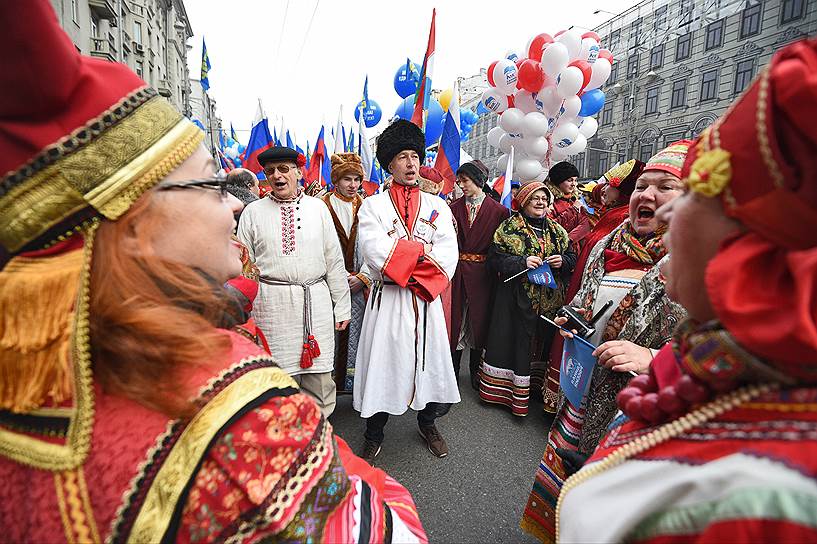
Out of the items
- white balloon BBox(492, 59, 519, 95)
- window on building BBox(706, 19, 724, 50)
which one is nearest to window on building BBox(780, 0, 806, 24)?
window on building BBox(706, 19, 724, 50)

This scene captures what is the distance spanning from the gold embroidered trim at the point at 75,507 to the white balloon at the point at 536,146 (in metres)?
7.12

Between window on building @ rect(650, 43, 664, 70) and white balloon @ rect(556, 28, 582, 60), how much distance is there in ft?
56.5

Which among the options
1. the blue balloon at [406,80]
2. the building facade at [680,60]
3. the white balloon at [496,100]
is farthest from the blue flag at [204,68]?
the building facade at [680,60]

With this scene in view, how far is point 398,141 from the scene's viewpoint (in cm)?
317

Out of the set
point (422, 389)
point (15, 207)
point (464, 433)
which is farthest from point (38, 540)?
point (464, 433)

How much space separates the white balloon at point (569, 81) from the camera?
6.43 metres

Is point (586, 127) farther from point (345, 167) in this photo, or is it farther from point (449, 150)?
point (345, 167)

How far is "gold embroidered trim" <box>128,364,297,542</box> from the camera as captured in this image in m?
0.68

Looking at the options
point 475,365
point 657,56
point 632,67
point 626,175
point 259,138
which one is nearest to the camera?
point 626,175

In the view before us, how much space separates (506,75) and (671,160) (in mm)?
5967

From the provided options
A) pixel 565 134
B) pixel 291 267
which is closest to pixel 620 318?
pixel 291 267

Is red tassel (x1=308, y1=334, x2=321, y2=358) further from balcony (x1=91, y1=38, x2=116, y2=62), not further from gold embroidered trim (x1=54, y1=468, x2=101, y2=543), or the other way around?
balcony (x1=91, y1=38, x2=116, y2=62)

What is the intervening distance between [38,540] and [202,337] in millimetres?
418

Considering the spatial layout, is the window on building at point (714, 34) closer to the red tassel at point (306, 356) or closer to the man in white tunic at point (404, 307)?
the man in white tunic at point (404, 307)
